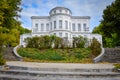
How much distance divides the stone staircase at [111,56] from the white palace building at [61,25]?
24.8 metres

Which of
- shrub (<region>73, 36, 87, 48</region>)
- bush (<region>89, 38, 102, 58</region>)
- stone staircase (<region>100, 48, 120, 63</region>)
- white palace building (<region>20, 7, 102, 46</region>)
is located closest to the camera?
stone staircase (<region>100, 48, 120, 63</region>)

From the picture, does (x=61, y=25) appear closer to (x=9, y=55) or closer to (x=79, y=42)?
(x=79, y=42)

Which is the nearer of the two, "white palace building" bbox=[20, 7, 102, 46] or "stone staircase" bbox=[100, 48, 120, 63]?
"stone staircase" bbox=[100, 48, 120, 63]

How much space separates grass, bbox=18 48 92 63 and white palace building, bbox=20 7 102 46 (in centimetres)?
2379

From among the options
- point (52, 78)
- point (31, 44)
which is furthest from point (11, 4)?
point (52, 78)

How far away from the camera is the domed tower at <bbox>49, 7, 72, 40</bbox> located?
152 feet

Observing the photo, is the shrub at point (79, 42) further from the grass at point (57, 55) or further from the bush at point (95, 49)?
the grass at point (57, 55)

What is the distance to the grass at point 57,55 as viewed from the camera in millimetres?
20364

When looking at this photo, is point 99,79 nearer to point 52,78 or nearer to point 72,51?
point 52,78

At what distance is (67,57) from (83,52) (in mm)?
1994

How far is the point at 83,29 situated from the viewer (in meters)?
49.3

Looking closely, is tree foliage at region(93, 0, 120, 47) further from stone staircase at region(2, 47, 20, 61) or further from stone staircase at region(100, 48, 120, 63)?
stone staircase at region(2, 47, 20, 61)

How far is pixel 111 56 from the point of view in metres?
20.9

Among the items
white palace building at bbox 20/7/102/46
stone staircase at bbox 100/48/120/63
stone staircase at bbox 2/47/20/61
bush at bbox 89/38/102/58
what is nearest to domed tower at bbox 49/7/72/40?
white palace building at bbox 20/7/102/46
